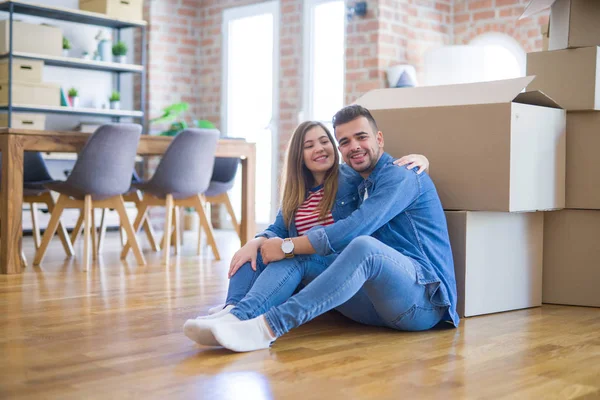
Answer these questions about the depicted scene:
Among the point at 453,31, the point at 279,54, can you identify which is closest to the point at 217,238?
the point at 279,54

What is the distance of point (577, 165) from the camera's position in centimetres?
310

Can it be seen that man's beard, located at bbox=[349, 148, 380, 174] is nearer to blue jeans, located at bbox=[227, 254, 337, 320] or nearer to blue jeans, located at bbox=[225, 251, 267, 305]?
blue jeans, located at bbox=[227, 254, 337, 320]

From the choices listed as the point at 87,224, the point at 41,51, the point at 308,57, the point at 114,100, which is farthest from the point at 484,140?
the point at 114,100

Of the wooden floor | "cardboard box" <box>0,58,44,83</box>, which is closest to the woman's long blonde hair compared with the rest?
the wooden floor

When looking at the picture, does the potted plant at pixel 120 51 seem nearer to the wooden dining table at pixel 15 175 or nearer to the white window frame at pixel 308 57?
the white window frame at pixel 308 57

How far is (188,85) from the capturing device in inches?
305

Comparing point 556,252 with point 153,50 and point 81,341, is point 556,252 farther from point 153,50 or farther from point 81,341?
point 153,50

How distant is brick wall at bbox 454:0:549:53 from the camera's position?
229 inches

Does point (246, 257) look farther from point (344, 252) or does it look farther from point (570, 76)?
point (570, 76)

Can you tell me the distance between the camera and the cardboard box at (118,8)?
6812 mm

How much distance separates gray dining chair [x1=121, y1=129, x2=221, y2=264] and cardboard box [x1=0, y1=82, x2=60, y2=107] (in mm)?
2105

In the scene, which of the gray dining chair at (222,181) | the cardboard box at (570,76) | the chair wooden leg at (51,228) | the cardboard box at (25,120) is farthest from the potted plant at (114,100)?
the cardboard box at (570,76)

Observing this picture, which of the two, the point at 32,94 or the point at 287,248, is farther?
the point at 32,94

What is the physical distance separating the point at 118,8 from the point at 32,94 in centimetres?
109
